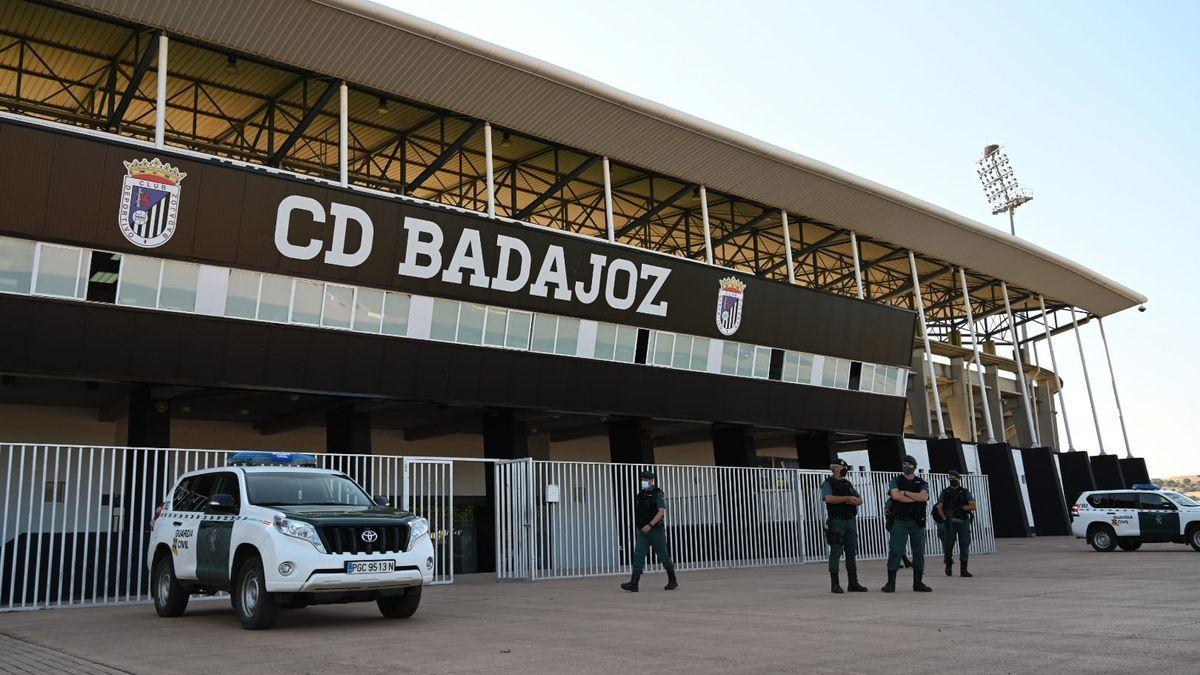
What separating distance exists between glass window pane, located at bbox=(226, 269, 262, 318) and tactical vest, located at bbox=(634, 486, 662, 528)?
37.0ft

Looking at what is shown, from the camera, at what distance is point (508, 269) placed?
25766 mm

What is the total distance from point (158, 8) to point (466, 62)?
24.3ft

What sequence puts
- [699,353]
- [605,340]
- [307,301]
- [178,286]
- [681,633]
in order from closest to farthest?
[681,633] → [178,286] → [307,301] → [605,340] → [699,353]

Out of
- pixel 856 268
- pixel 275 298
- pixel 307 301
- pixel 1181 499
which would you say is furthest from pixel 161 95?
A: pixel 1181 499

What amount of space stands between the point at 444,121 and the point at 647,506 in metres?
17.2

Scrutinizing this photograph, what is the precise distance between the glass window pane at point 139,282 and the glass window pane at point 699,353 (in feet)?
52.8

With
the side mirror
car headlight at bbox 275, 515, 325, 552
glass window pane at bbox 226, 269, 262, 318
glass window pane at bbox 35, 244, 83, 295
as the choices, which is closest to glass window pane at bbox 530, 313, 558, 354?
glass window pane at bbox 226, 269, 262, 318

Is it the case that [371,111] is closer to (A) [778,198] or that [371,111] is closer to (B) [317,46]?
(B) [317,46]

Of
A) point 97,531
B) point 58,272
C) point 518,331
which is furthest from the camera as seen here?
point 518,331

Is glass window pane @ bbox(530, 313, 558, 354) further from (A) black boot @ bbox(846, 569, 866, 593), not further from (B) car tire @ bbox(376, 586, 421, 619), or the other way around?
(B) car tire @ bbox(376, 586, 421, 619)

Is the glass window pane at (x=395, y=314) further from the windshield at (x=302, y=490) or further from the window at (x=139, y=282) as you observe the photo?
the windshield at (x=302, y=490)

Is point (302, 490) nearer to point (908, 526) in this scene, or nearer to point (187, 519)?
point (187, 519)

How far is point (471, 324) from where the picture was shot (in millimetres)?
25375

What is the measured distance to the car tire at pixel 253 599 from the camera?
33.2 ft
